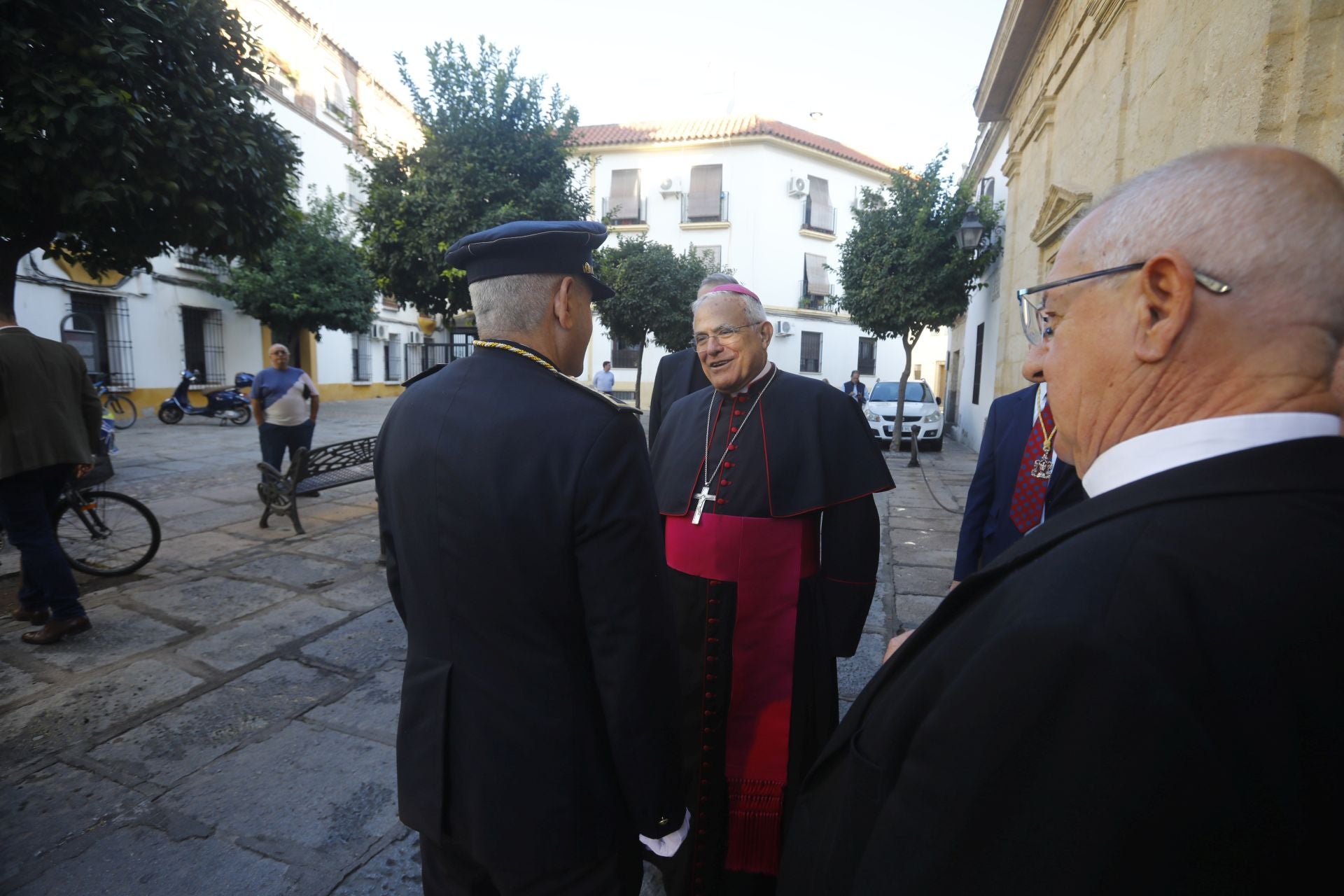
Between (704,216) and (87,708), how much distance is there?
23.9m

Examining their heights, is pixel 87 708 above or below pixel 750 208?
below

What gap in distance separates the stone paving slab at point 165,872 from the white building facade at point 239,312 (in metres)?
5.37

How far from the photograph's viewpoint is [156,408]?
1583 centimetres

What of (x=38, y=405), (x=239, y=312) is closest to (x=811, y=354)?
(x=239, y=312)

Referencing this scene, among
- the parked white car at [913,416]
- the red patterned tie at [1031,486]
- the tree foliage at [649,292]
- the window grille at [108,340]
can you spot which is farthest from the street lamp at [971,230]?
the window grille at [108,340]

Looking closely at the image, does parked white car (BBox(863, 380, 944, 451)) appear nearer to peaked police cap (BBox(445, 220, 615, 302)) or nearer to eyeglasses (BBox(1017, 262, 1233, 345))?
eyeglasses (BBox(1017, 262, 1233, 345))

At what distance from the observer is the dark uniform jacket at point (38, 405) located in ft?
11.7

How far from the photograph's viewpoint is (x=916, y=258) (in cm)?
1248

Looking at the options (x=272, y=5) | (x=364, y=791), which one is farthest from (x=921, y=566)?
(x=272, y=5)

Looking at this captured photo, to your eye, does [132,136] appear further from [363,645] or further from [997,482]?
[997,482]

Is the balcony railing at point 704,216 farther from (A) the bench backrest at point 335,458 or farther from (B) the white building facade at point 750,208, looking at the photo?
(A) the bench backrest at point 335,458

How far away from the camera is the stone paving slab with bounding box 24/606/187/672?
3.46 metres

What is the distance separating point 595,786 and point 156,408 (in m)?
19.0

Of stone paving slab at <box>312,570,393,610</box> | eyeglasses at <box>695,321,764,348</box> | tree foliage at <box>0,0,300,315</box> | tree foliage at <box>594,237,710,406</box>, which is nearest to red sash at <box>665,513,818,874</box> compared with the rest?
eyeglasses at <box>695,321,764,348</box>
